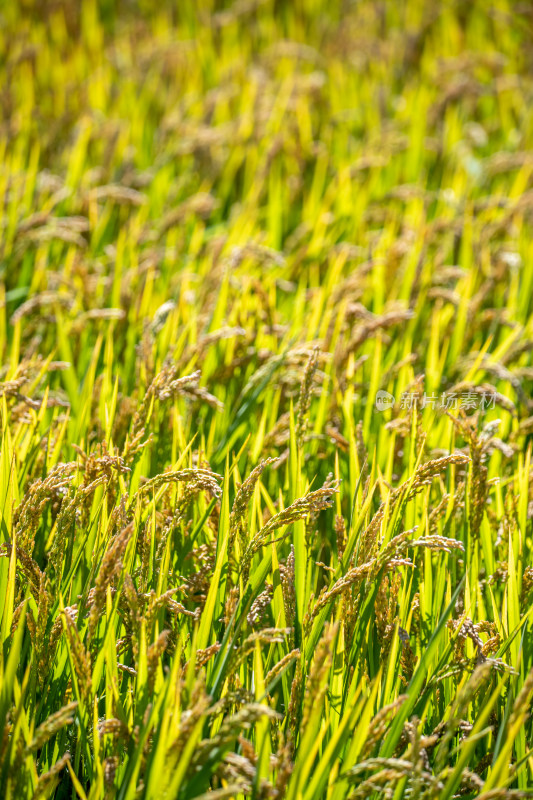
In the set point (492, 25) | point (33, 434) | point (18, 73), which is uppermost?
point (492, 25)

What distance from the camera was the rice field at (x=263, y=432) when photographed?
1007mm

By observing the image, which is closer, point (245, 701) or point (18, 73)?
point (245, 701)

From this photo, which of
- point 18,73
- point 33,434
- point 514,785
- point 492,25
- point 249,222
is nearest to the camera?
point 514,785

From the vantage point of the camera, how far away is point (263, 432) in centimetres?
164

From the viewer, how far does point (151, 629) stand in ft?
3.55

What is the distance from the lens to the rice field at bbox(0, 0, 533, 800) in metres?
1.01

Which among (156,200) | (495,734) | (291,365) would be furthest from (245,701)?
(156,200)

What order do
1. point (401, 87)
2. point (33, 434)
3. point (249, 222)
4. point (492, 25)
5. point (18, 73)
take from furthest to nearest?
point (492, 25) → point (401, 87) → point (18, 73) → point (249, 222) → point (33, 434)

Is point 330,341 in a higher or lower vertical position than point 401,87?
lower

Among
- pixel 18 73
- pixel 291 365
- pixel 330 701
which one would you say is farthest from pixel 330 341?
pixel 18 73

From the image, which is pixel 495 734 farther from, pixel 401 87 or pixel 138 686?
pixel 401 87

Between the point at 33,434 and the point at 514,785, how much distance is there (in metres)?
1.16

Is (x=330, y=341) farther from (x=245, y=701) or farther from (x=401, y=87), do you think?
(x=401, y=87)

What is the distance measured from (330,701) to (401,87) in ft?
13.2
